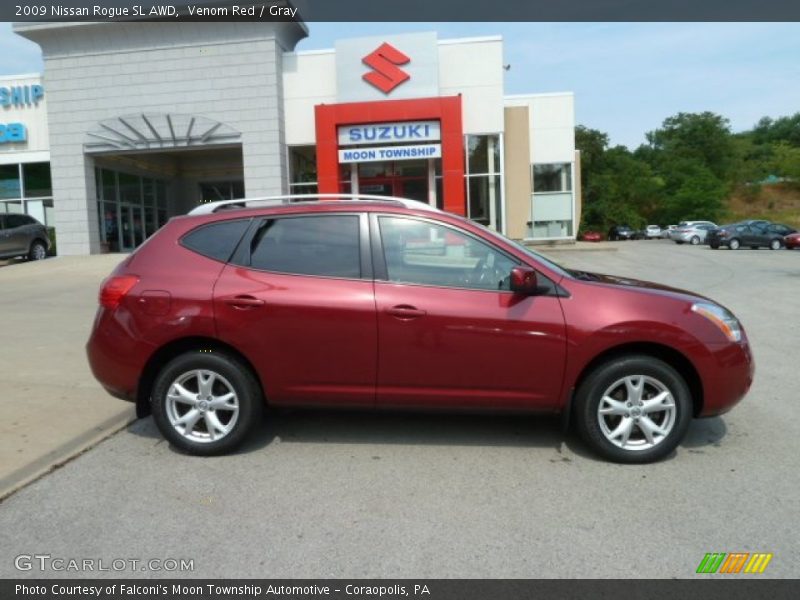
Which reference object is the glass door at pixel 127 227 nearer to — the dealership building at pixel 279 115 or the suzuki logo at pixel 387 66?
the dealership building at pixel 279 115

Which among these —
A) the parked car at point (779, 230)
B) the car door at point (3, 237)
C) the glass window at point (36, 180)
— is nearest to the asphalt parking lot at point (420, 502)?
the car door at point (3, 237)

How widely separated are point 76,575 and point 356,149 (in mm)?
20247

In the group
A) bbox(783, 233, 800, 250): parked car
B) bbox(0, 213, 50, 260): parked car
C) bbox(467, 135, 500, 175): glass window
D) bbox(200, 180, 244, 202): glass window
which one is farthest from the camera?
bbox(783, 233, 800, 250): parked car

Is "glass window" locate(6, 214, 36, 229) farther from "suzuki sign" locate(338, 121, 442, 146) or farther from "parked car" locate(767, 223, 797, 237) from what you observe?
"parked car" locate(767, 223, 797, 237)

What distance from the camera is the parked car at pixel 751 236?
108ft

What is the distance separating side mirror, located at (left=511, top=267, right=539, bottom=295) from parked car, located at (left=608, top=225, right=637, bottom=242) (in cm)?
5975

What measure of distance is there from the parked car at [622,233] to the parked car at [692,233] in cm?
1644

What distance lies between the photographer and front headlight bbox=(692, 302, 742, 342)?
4.20 meters

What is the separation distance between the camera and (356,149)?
2216cm

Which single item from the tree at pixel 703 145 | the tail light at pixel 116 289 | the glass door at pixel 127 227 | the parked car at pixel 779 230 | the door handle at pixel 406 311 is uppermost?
the tree at pixel 703 145

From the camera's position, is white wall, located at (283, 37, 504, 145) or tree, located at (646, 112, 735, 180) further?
tree, located at (646, 112, 735, 180)
